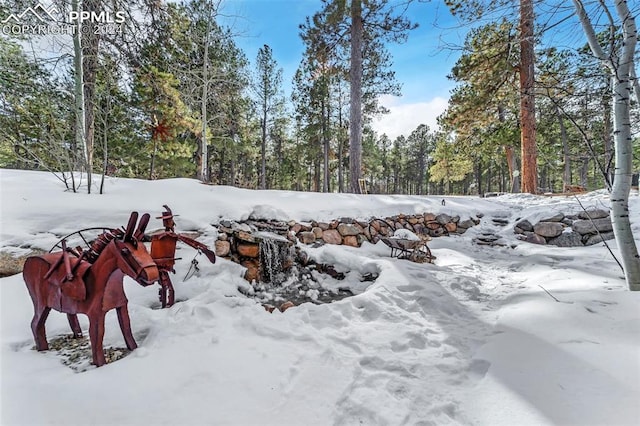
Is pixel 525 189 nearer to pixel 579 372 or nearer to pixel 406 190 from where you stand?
pixel 579 372

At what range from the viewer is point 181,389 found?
1.36m

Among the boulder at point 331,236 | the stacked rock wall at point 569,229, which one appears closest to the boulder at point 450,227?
the stacked rock wall at point 569,229

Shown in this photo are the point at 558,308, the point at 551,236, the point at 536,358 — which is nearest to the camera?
the point at 536,358

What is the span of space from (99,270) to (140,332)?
747 millimetres

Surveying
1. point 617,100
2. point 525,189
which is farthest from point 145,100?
point 525,189

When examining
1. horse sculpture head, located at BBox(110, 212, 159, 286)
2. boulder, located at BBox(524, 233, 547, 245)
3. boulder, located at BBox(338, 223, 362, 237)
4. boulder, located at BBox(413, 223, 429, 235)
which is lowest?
boulder, located at BBox(524, 233, 547, 245)

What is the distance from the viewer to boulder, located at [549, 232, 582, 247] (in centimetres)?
523

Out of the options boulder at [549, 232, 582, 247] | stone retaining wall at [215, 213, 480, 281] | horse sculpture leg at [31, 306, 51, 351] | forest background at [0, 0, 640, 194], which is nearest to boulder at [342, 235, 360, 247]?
stone retaining wall at [215, 213, 480, 281]

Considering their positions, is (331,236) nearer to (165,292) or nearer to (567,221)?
(165,292)

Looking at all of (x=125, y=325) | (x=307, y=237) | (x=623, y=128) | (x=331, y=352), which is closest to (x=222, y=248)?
(x=307, y=237)

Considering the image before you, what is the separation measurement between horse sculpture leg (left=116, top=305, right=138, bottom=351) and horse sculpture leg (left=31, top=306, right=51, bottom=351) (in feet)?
1.36

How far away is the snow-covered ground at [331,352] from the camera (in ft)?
4.14

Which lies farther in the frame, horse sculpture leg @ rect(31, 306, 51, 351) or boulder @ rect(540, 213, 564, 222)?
boulder @ rect(540, 213, 564, 222)

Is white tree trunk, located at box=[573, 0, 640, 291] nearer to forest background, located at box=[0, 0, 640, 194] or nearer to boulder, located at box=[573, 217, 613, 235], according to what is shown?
forest background, located at box=[0, 0, 640, 194]
